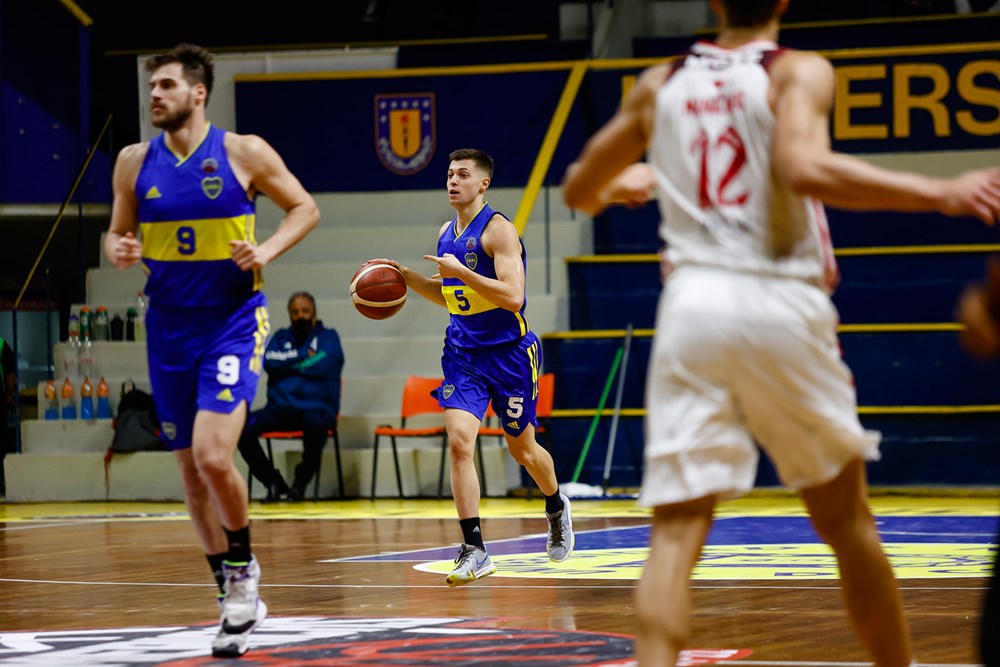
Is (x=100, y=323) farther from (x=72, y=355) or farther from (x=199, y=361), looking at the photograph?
(x=199, y=361)

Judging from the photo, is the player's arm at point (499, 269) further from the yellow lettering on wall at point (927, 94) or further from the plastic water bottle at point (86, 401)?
the yellow lettering on wall at point (927, 94)

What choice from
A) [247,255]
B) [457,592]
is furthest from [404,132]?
[247,255]

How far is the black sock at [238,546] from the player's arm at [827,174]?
2.41m

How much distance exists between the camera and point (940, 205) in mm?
2676

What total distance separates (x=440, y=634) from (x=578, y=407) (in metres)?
8.01

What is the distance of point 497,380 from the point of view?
6.65 meters

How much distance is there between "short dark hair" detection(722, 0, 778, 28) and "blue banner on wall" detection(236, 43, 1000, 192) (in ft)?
38.1

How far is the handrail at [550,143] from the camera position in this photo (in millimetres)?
12875

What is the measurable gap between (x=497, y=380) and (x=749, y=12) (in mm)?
3794

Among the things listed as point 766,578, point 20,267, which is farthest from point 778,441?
point 20,267

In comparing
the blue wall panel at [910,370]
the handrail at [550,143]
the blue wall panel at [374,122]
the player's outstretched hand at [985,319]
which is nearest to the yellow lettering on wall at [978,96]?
the blue wall panel at [910,370]

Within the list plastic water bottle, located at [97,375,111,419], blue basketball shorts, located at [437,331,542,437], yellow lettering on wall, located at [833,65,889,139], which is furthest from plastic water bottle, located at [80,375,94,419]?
yellow lettering on wall, located at [833,65,889,139]

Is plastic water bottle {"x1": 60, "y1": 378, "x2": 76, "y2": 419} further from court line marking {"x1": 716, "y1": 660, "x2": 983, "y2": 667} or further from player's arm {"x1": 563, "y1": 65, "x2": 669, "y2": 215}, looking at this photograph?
player's arm {"x1": 563, "y1": 65, "x2": 669, "y2": 215}

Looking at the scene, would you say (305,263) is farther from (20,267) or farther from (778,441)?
(778,441)
